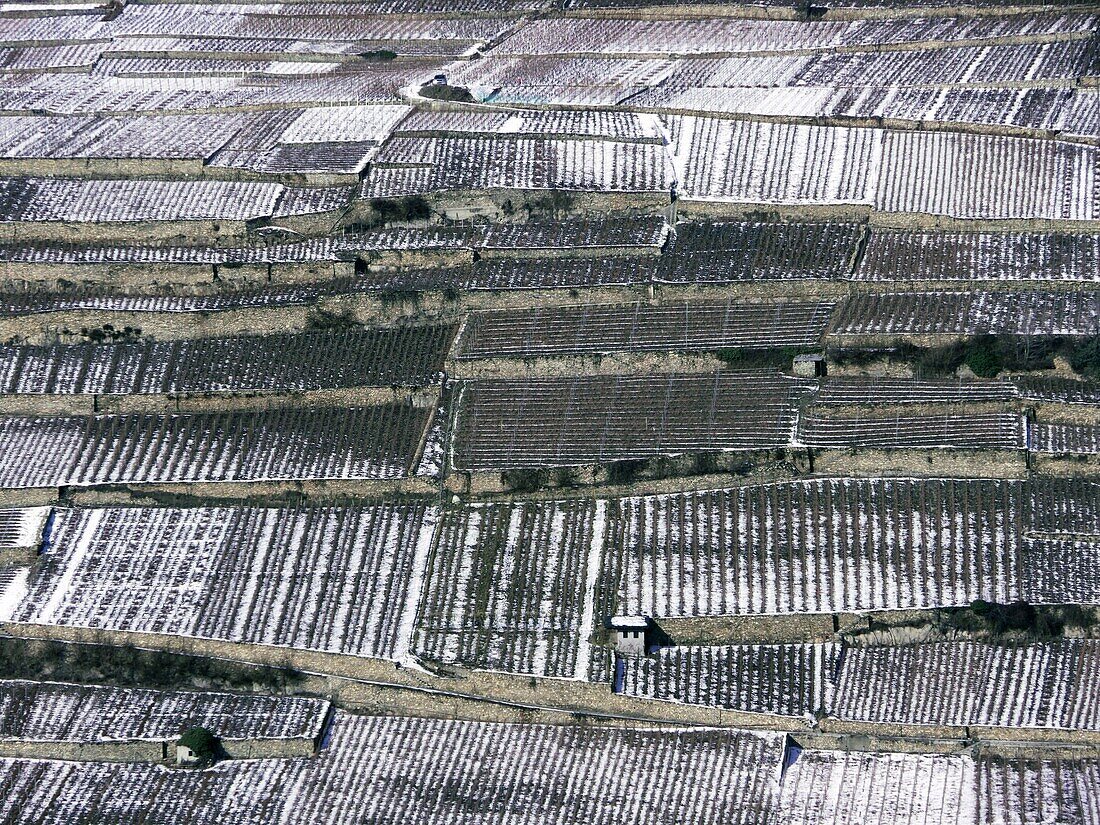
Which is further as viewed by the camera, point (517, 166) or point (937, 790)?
point (517, 166)

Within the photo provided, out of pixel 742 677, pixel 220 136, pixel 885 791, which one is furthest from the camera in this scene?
pixel 220 136

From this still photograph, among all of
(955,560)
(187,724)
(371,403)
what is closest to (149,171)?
(371,403)

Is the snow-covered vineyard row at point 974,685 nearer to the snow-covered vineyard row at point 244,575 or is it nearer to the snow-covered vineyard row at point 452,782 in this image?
the snow-covered vineyard row at point 452,782

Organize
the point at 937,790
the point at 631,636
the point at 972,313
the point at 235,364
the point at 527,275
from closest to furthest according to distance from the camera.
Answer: the point at 937,790
the point at 631,636
the point at 972,313
the point at 235,364
the point at 527,275

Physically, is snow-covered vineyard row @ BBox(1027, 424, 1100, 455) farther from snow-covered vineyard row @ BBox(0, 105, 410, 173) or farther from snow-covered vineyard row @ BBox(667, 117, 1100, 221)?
snow-covered vineyard row @ BBox(0, 105, 410, 173)

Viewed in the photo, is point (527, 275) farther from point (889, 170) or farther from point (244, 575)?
point (244, 575)

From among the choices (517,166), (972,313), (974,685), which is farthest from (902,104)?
(974,685)

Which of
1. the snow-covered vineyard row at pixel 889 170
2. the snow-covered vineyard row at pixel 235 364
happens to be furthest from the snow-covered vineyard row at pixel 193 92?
the snow-covered vineyard row at pixel 235 364

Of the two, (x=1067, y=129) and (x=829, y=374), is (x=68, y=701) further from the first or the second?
(x=1067, y=129)
